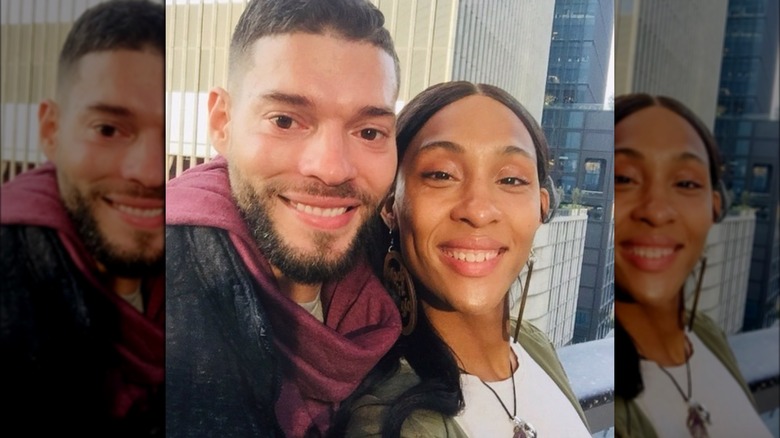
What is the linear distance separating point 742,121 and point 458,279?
4.73ft

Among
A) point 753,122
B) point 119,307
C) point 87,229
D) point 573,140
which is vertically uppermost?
point 753,122

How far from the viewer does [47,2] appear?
172 cm

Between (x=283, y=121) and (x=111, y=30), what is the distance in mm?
513

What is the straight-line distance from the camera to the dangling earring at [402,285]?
6.38 feet

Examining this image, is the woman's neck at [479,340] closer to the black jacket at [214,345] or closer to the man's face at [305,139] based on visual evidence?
the man's face at [305,139]

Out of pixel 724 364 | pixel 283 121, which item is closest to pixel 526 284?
pixel 283 121

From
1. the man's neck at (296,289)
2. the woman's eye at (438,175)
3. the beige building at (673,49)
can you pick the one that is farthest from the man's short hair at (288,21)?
the beige building at (673,49)

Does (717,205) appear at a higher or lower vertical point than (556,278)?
higher

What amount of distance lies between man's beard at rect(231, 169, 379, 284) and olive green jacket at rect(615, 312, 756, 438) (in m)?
1.20

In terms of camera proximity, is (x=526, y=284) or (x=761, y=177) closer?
(x=526, y=284)

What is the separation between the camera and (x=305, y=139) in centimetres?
178

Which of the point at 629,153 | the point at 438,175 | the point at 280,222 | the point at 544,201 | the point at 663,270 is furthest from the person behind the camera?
the point at 663,270

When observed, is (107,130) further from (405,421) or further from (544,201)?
(544,201)

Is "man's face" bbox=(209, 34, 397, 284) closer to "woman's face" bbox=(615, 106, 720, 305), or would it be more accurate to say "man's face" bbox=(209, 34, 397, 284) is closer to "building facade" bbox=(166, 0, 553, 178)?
"building facade" bbox=(166, 0, 553, 178)
